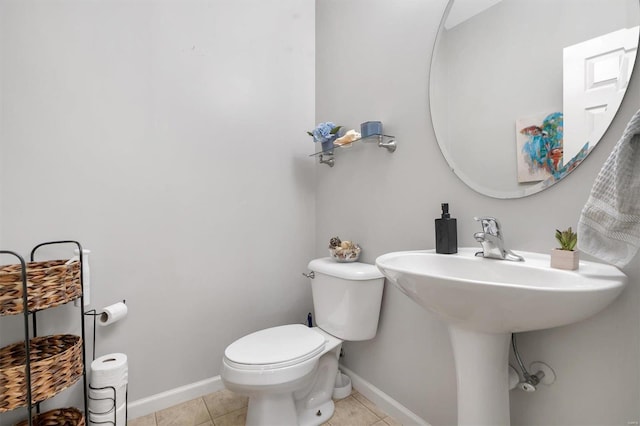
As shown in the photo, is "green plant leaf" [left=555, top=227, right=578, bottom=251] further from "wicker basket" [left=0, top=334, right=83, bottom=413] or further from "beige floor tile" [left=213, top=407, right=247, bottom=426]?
"wicker basket" [left=0, top=334, right=83, bottom=413]

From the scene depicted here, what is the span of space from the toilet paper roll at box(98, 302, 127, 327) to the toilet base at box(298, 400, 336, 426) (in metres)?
0.92

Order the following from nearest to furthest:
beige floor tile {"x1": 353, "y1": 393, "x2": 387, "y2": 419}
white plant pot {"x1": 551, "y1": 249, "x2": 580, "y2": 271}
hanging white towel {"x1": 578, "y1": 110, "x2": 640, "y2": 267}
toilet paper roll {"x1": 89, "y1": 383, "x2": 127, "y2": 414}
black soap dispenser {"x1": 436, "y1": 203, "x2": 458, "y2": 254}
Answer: hanging white towel {"x1": 578, "y1": 110, "x2": 640, "y2": 267} < white plant pot {"x1": 551, "y1": 249, "x2": 580, "y2": 271} < black soap dispenser {"x1": 436, "y1": 203, "x2": 458, "y2": 254} < toilet paper roll {"x1": 89, "y1": 383, "x2": 127, "y2": 414} < beige floor tile {"x1": 353, "y1": 393, "x2": 387, "y2": 419}

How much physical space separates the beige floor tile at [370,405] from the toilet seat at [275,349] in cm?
48

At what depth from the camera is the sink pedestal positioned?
2.88ft

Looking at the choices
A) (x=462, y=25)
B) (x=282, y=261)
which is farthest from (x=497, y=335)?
(x=282, y=261)

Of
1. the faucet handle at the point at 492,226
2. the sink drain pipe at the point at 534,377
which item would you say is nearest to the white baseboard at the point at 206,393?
the sink drain pipe at the point at 534,377

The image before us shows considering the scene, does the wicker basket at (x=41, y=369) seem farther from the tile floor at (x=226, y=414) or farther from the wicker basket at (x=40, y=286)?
the tile floor at (x=226, y=414)

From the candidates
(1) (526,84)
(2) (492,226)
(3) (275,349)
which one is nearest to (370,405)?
(3) (275,349)

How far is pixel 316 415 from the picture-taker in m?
1.42

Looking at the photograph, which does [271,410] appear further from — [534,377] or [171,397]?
[534,377]

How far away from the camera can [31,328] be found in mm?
1217

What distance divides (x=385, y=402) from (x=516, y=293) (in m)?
1.12

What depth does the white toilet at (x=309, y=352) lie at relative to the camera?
1.16 m

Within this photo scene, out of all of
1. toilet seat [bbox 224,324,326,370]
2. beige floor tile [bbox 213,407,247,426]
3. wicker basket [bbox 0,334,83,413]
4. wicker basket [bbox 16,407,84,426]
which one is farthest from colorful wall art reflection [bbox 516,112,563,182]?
wicker basket [bbox 16,407,84,426]
